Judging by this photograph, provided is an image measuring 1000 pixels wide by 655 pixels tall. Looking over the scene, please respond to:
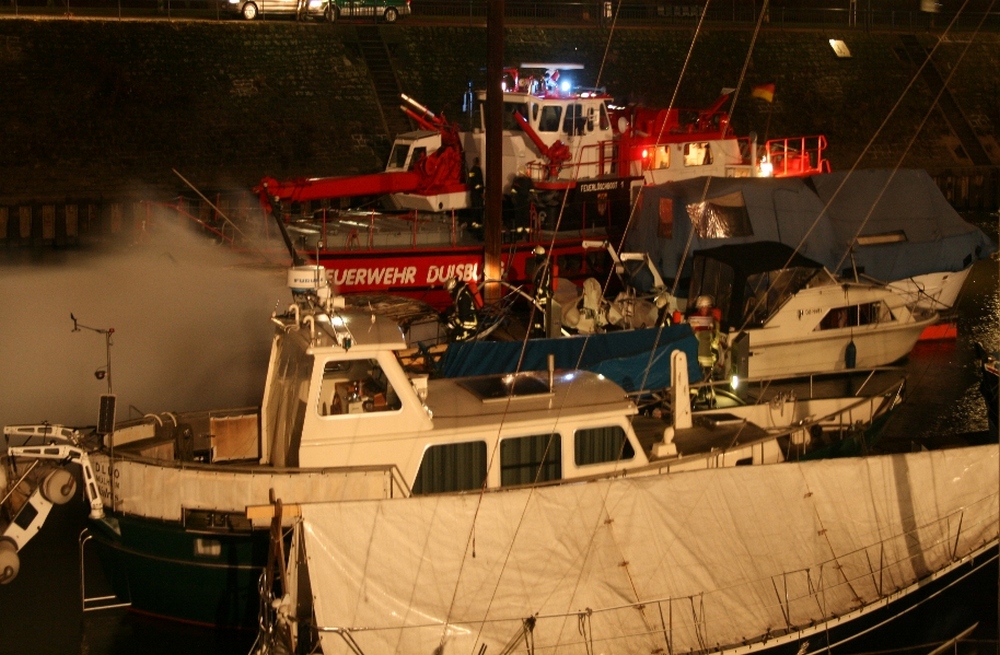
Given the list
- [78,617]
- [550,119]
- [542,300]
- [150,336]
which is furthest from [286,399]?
[550,119]

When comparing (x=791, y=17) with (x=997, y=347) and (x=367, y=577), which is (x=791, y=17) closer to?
(x=997, y=347)

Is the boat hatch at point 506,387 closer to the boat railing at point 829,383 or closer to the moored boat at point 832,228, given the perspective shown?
the boat railing at point 829,383

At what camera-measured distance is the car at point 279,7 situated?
1427 inches

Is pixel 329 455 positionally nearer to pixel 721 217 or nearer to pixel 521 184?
pixel 521 184

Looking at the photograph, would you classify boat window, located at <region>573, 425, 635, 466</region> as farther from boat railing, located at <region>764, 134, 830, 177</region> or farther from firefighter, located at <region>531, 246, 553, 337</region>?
boat railing, located at <region>764, 134, 830, 177</region>

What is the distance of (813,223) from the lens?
2127 centimetres

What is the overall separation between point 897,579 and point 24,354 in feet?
48.7

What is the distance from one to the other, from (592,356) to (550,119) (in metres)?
9.66

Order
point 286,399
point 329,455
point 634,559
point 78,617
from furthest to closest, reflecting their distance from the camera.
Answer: point 78,617, point 286,399, point 329,455, point 634,559

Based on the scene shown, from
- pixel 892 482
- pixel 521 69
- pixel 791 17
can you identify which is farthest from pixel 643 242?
pixel 791 17

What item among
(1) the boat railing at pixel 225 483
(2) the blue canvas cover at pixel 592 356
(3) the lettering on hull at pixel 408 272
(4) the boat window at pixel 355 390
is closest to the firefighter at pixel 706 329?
(2) the blue canvas cover at pixel 592 356

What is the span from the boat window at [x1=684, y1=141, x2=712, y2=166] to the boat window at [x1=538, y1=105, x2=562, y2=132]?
2894 millimetres

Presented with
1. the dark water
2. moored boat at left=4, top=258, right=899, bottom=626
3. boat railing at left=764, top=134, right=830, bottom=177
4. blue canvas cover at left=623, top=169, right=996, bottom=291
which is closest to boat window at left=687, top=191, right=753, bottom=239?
blue canvas cover at left=623, top=169, right=996, bottom=291

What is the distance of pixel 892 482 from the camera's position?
10109 mm
